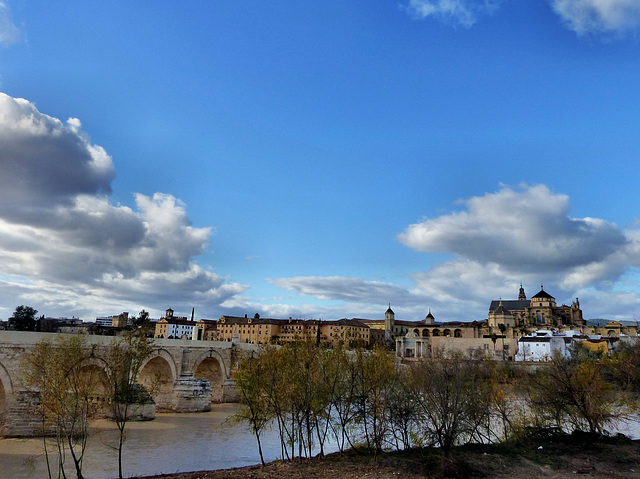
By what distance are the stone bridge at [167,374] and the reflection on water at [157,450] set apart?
1.37 meters

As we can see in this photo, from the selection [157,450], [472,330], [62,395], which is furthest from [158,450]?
[472,330]

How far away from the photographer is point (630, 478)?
40.2 ft

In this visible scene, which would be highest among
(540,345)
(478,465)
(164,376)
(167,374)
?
(540,345)

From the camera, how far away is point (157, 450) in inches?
807

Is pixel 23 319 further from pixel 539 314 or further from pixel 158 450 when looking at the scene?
pixel 539 314

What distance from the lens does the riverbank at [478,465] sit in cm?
1265

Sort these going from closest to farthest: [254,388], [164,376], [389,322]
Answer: [254,388], [164,376], [389,322]

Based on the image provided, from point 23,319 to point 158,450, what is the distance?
5485cm

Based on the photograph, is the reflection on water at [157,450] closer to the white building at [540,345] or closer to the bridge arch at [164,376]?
the bridge arch at [164,376]

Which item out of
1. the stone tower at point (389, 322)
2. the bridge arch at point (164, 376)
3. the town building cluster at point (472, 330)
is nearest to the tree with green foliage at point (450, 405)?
the bridge arch at point (164, 376)

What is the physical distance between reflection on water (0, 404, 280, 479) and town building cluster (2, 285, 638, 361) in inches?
1256

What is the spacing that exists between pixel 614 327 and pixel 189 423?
87.8 meters

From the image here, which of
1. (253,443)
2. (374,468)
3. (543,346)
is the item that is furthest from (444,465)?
(543,346)

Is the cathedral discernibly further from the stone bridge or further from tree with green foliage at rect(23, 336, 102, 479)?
tree with green foliage at rect(23, 336, 102, 479)
